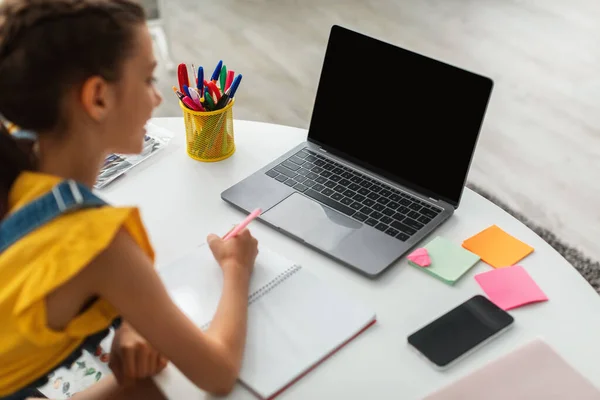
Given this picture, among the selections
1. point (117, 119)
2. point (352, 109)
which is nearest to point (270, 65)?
point (352, 109)

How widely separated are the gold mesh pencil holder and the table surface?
0.06ft

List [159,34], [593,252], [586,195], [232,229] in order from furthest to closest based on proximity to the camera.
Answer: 1. [159,34]
2. [586,195]
3. [593,252]
4. [232,229]

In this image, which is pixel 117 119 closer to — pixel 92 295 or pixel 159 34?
pixel 92 295

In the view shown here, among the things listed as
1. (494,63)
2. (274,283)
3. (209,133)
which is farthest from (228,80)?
(494,63)

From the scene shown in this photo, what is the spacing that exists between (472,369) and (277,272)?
319 millimetres

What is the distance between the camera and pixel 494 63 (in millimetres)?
2926

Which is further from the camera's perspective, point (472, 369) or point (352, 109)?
point (352, 109)

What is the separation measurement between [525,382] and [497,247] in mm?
266

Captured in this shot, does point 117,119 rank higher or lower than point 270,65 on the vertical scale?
higher

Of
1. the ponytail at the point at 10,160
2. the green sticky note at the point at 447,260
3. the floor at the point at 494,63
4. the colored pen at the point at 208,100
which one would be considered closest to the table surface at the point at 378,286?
the green sticky note at the point at 447,260

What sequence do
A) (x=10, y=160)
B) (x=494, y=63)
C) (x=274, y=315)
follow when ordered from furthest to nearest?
1. (x=494, y=63)
2. (x=274, y=315)
3. (x=10, y=160)

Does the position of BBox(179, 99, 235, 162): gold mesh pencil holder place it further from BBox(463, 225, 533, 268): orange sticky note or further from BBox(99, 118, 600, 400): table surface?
BBox(463, 225, 533, 268): orange sticky note

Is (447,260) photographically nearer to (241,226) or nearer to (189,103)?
(241,226)

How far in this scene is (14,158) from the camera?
0.85 meters
